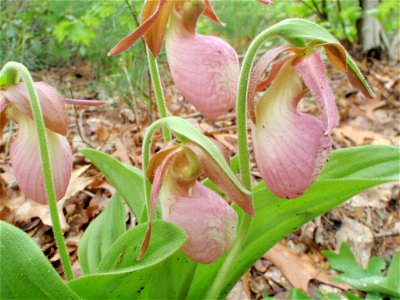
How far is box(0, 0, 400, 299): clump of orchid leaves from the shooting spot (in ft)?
2.62

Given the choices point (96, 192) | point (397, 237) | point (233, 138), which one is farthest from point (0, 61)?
point (397, 237)

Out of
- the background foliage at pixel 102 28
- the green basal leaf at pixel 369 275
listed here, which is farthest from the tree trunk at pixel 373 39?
the green basal leaf at pixel 369 275

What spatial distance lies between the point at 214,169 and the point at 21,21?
9.20ft

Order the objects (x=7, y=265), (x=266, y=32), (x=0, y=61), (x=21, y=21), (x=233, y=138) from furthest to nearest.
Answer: (x=21, y=21), (x=0, y=61), (x=233, y=138), (x=266, y=32), (x=7, y=265)

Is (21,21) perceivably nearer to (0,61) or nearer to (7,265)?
(0,61)

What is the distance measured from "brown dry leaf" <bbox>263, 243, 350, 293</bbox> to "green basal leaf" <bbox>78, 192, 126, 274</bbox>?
Result: 637 mm

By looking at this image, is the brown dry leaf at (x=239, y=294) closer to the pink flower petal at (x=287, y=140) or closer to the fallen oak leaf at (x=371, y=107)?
the pink flower petal at (x=287, y=140)

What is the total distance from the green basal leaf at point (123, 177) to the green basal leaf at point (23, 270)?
0.43 metres

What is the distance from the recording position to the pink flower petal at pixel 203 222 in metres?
0.85

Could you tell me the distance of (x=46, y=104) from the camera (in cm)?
93

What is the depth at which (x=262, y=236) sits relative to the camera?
1.05 metres

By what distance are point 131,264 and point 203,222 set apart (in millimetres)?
167

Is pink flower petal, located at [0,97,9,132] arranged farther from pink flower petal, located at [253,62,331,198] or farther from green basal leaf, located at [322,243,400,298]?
green basal leaf, located at [322,243,400,298]

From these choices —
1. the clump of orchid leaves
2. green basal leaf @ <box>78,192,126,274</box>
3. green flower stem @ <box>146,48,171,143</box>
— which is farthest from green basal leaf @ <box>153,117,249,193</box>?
green basal leaf @ <box>78,192,126,274</box>
